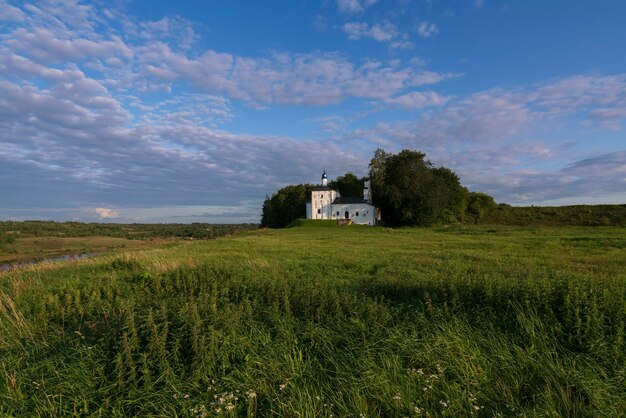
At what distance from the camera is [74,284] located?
10406 millimetres

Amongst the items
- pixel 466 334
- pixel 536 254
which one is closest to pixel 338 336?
pixel 466 334

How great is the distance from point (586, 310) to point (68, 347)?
336 inches

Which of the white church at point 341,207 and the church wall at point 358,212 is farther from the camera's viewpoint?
the white church at point 341,207

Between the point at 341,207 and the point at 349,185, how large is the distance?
642 inches

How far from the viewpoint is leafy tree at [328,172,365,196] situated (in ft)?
267

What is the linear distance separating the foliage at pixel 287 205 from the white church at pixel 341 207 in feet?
25.1

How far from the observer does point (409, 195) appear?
5569cm

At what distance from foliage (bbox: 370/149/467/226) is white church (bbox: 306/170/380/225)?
268cm

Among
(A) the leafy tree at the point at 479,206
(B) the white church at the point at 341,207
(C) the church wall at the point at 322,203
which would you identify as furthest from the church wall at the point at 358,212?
(A) the leafy tree at the point at 479,206

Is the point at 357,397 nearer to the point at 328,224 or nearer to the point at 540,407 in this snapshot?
the point at 540,407

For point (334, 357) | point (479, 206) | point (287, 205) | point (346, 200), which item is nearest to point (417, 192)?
point (346, 200)

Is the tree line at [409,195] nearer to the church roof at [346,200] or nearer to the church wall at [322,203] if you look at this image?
the church roof at [346,200]

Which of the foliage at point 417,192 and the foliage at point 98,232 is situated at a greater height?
the foliage at point 417,192

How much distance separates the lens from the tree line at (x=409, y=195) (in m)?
55.1
